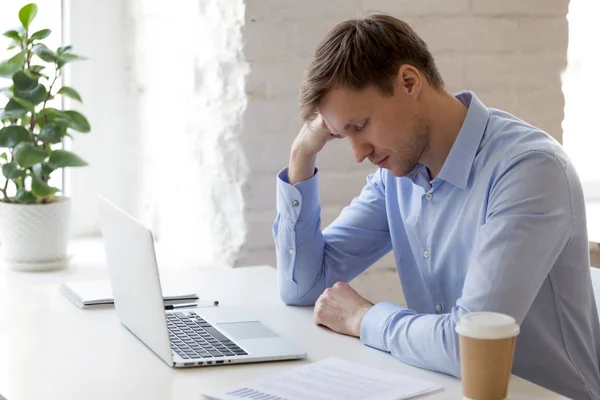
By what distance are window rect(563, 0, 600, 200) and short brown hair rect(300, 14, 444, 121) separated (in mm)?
1505

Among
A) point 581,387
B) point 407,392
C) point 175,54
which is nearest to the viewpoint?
point 407,392

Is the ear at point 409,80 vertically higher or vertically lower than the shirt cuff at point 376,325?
higher

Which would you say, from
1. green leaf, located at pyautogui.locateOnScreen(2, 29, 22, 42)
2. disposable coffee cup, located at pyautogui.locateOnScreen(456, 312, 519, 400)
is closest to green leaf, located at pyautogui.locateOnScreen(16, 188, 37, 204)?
green leaf, located at pyautogui.locateOnScreen(2, 29, 22, 42)

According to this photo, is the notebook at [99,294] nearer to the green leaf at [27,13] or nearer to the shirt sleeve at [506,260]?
the shirt sleeve at [506,260]

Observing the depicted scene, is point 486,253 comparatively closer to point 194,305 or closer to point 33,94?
point 194,305

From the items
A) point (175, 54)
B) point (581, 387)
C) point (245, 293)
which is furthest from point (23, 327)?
point (175, 54)

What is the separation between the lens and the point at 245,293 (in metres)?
1.76

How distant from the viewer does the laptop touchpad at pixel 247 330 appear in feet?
4.76

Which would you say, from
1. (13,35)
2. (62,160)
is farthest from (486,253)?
(13,35)

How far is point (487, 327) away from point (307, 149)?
77cm

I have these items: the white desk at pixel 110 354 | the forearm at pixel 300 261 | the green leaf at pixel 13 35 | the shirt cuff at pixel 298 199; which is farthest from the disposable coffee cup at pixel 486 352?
the green leaf at pixel 13 35

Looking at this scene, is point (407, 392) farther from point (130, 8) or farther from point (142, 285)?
point (130, 8)

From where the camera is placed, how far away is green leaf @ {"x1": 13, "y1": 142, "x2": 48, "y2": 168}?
7.02 ft

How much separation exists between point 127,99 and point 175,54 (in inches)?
11.7
